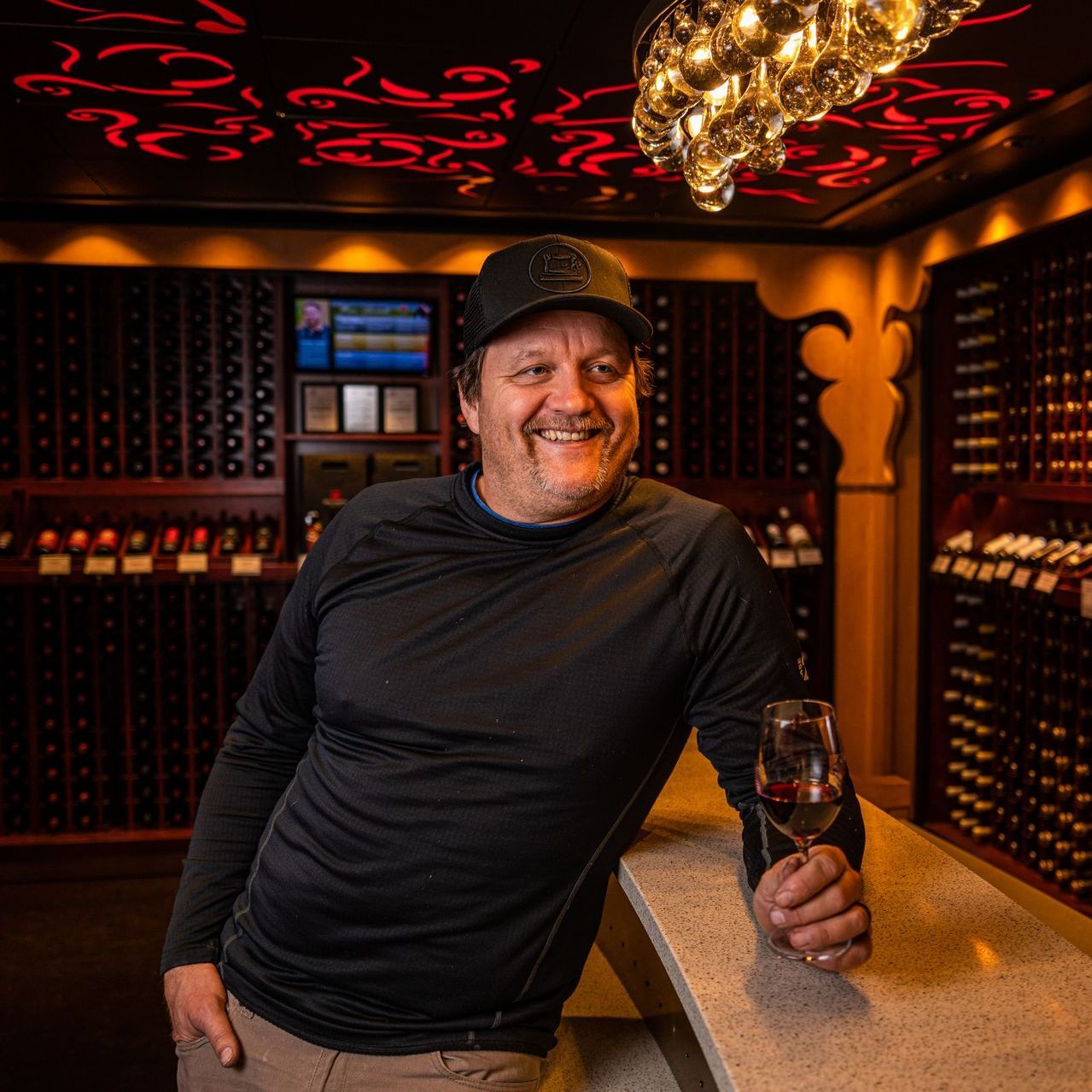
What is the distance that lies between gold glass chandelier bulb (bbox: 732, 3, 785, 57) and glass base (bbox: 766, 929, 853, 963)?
1164 millimetres

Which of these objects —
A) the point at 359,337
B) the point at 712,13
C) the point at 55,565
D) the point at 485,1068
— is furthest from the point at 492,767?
the point at 359,337

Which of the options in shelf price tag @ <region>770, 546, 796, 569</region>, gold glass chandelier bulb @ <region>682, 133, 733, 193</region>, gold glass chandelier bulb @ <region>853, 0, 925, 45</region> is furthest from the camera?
shelf price tag @ <region>770, 546, 796, 569</region>

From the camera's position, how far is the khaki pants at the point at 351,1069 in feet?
4.67

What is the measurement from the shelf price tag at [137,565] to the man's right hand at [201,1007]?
3.55 meters

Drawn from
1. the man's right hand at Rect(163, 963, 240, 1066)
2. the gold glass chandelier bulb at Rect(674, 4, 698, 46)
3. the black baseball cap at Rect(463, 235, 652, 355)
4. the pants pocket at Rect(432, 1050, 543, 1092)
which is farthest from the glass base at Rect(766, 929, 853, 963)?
the gold glass chandelier bulb at Rect(674, 4, 698, 46)

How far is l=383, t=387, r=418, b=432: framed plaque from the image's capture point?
212 inches

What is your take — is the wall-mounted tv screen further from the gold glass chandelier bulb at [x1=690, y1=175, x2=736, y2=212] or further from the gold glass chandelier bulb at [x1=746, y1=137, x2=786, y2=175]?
the gold glass chandelier bulb at [x1=746, y1=137, x2=786, y2=175]

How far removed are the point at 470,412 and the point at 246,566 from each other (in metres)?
3.37

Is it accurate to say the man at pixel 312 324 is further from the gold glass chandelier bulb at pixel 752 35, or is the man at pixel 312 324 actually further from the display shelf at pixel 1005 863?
the gold glass chandelier bulb at pixel 752 35

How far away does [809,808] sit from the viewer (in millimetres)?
1178

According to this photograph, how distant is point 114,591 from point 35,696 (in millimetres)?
614

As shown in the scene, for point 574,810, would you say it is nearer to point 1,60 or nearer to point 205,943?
point 205,943

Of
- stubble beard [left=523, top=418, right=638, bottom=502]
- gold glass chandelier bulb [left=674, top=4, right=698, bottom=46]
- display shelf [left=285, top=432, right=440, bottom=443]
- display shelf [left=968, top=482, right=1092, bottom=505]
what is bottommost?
display shelf [left=968, top=482, right=1092, bottom=505]

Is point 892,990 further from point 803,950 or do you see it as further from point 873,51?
point 873,51
